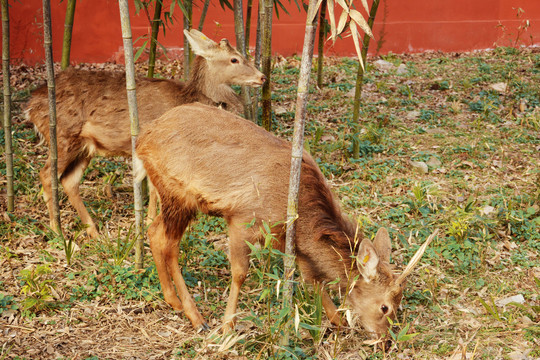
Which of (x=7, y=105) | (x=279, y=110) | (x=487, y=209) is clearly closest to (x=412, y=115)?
(x=279, y=110)

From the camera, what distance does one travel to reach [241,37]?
5719mm

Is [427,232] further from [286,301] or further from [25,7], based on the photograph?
[25,7]

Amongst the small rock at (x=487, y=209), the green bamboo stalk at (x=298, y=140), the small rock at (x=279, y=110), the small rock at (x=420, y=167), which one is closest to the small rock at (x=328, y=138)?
the small rock at (x=279, y=110)

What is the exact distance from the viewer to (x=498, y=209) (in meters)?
5.36

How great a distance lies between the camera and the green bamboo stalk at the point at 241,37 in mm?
5531

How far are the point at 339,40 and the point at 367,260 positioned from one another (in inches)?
274

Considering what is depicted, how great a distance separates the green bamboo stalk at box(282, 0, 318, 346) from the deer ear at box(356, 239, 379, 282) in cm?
45

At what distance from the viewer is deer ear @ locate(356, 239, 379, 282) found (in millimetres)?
3658

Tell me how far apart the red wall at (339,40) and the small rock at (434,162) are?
330 cm

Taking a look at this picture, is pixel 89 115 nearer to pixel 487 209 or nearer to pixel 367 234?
pixel 367 234

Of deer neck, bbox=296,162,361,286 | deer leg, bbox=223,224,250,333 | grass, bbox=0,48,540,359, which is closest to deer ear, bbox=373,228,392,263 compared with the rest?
deer neck, bbox=296,162,361,286

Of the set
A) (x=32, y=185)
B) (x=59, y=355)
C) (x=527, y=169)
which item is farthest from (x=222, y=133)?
(x=527, y=169)

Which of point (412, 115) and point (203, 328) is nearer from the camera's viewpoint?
point (203, 328)

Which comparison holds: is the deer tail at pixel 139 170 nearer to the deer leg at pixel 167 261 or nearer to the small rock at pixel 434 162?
the deer leg at pixel 167 261
